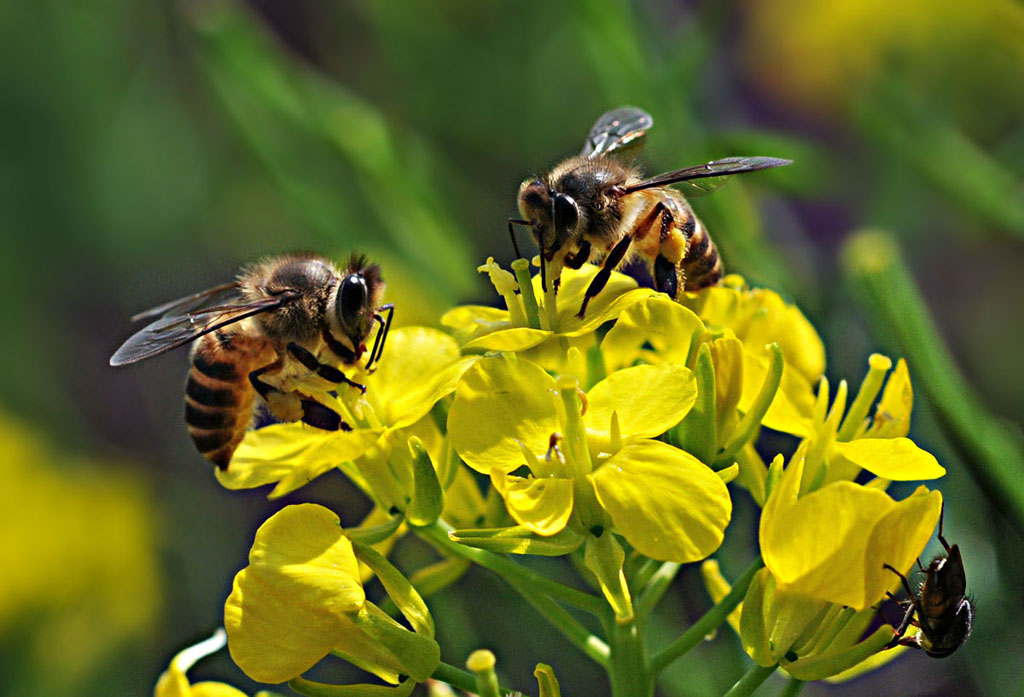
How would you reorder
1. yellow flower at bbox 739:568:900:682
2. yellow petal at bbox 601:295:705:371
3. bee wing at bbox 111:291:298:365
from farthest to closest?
bee wing at bbox 111:291:298:365 → yellow petal at bbox 601:295:705:371 → yellow flower at bbox 739:568:900:682

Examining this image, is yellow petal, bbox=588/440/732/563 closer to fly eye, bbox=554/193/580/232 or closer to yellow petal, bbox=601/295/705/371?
yellow petal, bbox=601/295/705/371

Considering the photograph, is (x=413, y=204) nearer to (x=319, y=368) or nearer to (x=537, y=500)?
(x=319, y=368)

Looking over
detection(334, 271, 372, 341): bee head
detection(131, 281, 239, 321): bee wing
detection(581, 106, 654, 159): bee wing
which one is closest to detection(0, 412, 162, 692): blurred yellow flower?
detection(131, 281, 239, 321): bee wing

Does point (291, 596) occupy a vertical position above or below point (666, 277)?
below

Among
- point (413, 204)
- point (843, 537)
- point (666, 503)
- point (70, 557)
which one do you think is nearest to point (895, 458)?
point (843, 537)

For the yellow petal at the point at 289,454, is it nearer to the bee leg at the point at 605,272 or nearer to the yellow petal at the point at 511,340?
the yellow petal at the point at 511,340

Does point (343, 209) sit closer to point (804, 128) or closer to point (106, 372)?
point (106, 372)

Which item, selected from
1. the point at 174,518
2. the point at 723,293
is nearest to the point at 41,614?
the point at 174,518
